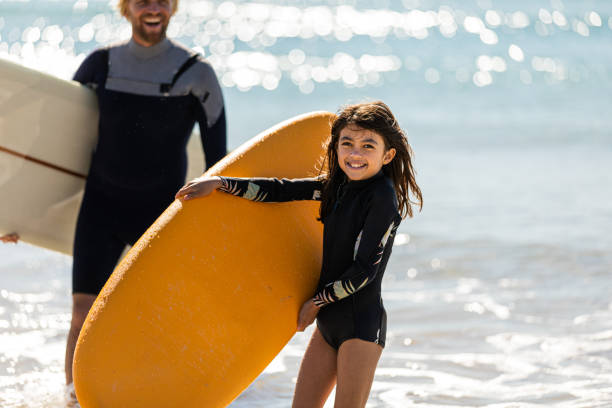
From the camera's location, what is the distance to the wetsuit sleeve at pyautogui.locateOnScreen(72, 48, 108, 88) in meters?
3.09

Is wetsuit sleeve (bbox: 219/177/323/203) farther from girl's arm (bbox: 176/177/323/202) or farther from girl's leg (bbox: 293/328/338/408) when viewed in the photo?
girl's leg (bbox: 293/328/338/408)

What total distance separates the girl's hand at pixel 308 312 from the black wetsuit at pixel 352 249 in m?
0.03

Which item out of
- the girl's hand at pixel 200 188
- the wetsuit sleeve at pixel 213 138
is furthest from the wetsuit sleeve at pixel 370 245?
the wetsuit sleeve at pixel 213 138

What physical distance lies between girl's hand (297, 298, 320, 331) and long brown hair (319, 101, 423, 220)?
0.90ft

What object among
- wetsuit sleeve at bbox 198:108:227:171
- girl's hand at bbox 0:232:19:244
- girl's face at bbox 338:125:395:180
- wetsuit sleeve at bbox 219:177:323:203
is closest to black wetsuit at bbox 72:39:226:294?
wetsuit sleeve at bbox 198:108:227:171

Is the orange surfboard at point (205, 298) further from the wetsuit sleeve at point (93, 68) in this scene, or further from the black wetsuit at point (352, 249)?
the wetsuit sleeve at point (93, 68)

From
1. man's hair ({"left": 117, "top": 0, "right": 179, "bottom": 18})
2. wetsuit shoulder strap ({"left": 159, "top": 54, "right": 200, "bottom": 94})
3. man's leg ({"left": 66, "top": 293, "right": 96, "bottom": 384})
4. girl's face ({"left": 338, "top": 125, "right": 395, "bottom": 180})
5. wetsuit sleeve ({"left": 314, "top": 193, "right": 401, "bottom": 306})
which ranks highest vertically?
man's hair ({"left": 117, "top": 0, "right": 179, "bottom": 18})

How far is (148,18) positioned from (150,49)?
0.38 ft

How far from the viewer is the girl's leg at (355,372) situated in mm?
2312

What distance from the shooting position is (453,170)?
8023 millimetres

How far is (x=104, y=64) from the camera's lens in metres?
3.08

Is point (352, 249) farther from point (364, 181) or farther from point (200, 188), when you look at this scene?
point (200, 188)

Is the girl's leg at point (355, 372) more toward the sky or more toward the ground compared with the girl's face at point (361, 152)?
more toward the ground

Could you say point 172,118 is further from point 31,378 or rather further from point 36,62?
point 36,62
